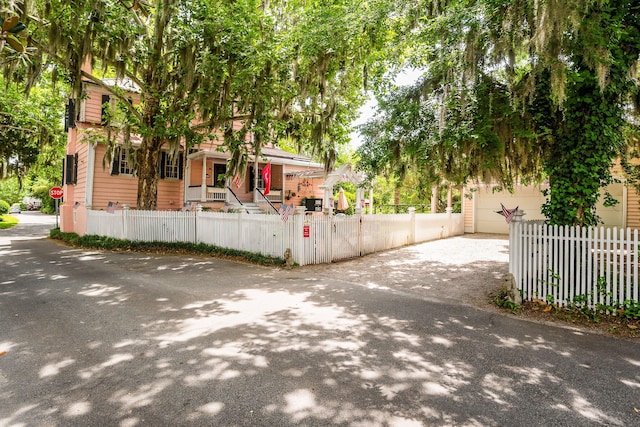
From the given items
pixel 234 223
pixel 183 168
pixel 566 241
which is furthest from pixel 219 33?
pixel 566 241

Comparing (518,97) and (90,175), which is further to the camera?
(90,175)

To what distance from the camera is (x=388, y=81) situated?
27.7 ft

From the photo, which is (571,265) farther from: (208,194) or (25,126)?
(25,126)

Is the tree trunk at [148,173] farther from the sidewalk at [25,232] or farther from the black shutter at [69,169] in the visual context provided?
the sidewalk at [25,232]

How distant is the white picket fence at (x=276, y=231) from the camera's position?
9.63 meters

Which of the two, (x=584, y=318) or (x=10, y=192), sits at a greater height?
(x=10, y=192)

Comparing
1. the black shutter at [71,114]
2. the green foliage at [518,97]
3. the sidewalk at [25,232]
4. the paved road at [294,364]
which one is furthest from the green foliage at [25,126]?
the green foliage at [518,97]

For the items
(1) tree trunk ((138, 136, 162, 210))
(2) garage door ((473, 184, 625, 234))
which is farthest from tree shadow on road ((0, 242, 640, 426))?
(2) garage door ((473, 184, 625, 234))

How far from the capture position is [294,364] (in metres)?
3.77

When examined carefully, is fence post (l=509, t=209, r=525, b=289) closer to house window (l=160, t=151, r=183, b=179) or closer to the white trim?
house window (l=160, t=151, r=183, b=179)

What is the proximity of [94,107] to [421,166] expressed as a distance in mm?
15020

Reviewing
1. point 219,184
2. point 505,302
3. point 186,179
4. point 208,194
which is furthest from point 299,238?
point 186,179

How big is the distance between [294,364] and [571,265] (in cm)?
483

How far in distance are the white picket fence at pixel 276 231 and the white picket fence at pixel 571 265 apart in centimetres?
498
